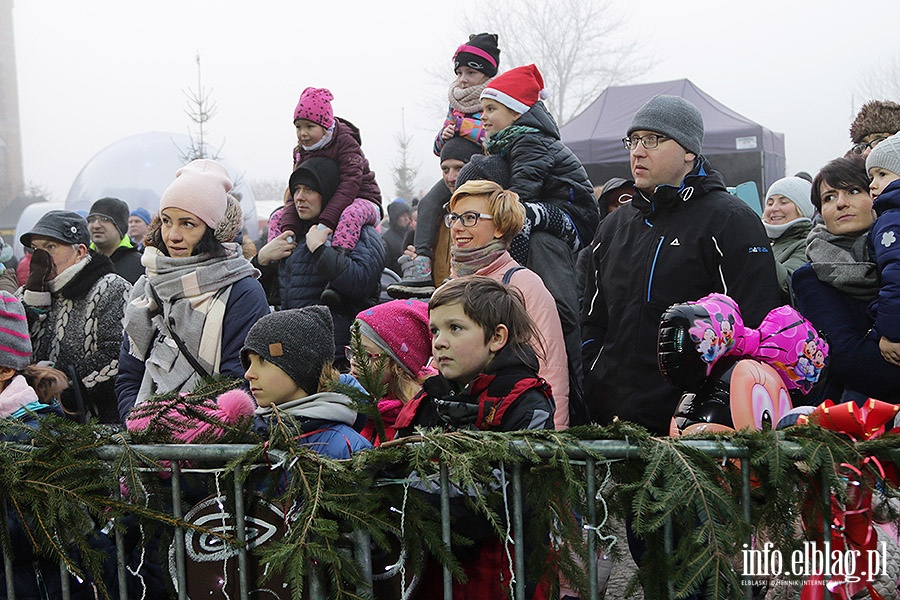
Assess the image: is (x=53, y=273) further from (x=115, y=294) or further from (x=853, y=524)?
(x=853, y=524)

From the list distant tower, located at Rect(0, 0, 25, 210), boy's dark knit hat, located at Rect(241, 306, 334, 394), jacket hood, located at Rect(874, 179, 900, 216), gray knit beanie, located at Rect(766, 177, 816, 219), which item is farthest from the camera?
→ distant tower, located at Rect(0, 0, 25, 210)

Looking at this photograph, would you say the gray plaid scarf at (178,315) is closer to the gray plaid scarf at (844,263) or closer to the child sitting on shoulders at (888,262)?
the gray plaid scarf at (844,263)

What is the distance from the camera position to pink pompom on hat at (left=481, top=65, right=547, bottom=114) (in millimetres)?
5070

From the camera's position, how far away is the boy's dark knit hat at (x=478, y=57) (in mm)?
5965

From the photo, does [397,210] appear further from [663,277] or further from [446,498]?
[446,498]

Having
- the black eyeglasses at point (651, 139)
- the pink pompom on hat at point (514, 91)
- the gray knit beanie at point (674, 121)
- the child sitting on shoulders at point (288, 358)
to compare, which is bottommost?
the child sitting on shoulders at point (288, 358)

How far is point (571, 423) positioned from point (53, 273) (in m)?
3.27

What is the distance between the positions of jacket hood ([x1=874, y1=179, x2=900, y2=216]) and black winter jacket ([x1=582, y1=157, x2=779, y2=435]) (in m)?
0.56

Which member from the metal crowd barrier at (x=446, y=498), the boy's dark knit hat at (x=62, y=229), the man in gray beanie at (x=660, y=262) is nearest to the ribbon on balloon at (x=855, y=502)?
the metal crowd barrier at (x=446, y=498)

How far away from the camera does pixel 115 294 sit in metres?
5.35

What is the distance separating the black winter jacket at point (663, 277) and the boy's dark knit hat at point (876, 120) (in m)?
1.90

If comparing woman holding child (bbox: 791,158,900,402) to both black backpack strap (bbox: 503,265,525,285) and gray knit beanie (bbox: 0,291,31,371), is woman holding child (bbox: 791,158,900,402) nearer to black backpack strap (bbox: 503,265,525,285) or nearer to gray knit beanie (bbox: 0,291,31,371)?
black backpack strap (bbox: 503,265,525,285)

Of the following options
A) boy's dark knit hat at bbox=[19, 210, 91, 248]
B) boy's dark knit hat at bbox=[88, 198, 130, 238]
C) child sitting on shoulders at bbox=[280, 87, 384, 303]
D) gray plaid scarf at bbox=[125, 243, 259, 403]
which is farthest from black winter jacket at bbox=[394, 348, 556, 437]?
boy's dark knit hat at bbox=[88, 198, 130, 238]

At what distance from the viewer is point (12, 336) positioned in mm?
3850
